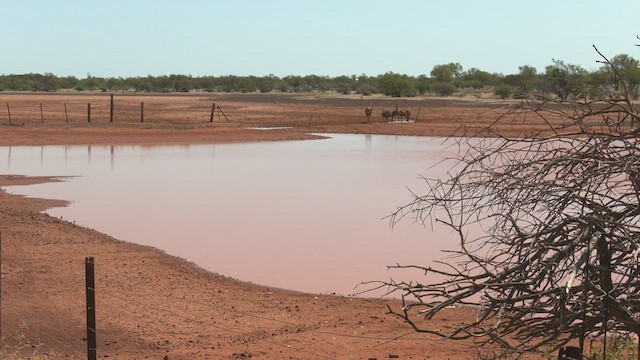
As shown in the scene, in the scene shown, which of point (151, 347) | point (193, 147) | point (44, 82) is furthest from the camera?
point (44, 82)

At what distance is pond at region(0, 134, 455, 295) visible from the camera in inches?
578

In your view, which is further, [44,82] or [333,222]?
[44,82]

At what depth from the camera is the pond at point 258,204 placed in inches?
578

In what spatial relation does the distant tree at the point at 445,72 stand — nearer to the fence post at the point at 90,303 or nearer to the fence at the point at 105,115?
the fence at the point at 105,115

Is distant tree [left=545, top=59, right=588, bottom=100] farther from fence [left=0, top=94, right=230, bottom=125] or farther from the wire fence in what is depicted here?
fence [left=0, top=94, right=230, bottom=125]

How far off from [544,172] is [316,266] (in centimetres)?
958

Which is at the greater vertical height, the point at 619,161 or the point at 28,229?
the point at 619,161

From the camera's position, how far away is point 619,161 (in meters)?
4.75

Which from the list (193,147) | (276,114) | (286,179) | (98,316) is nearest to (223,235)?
(98,316)

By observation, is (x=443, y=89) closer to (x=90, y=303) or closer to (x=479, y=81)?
(x=479, y=81)

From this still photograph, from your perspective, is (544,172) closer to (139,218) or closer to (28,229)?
(28,229)

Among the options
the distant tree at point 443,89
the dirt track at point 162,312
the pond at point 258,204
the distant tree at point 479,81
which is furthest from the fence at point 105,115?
the distant tree at point 479,81

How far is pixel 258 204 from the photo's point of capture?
20.6 metres

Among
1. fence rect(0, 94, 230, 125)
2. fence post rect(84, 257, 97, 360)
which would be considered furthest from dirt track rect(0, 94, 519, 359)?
fence rect(0, 94, 230, 125)
